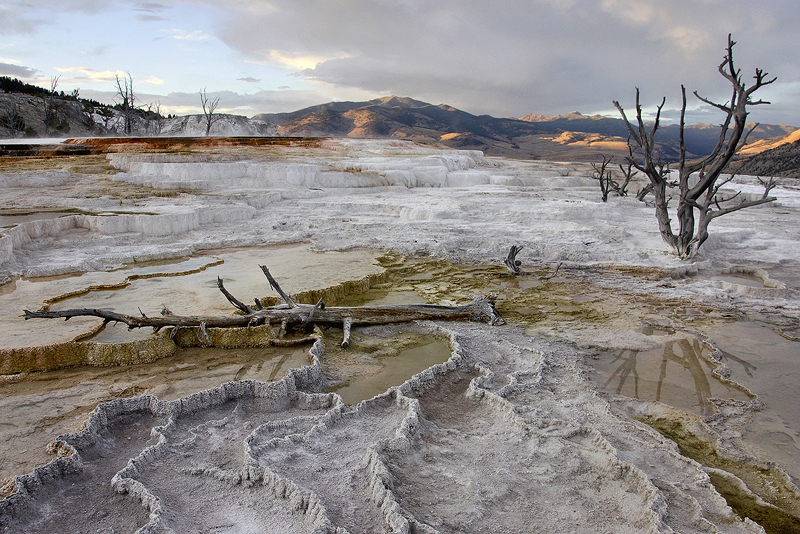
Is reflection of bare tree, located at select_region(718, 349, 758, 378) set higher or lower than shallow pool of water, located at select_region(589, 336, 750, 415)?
higher

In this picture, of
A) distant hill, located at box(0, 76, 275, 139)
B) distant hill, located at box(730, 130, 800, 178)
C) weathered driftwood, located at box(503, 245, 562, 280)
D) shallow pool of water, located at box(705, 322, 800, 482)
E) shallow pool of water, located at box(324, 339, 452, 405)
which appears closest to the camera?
shallow pool of water, located at box(705, 322, 800, 482)

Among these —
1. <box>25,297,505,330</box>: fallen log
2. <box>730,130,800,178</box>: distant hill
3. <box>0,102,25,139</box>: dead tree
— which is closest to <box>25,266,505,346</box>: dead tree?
<box>25,297,505,330</box>: fallen log

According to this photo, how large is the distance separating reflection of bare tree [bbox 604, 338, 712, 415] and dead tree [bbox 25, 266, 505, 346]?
3.96 ft

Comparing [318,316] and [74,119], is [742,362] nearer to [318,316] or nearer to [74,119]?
[318,316]

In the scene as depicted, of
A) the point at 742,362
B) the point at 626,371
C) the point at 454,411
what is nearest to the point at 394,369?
the point at 454,411

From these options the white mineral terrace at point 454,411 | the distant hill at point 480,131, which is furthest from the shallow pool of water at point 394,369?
the distant hill at point 480,131

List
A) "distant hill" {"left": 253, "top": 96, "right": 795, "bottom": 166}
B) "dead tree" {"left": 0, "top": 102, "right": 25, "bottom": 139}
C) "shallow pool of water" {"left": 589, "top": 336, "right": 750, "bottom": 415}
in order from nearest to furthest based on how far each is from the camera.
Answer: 1. "shallow pool of water" {"left": 589, "top": 336, "right": 750, "bottom": 415}
2. "dead tree" {"left": 0, "top": 102, "right": 25, "bottom": 139}
3. "distant hill" {"left": 253, "top": 96, "right": 795, "bottom": 166}

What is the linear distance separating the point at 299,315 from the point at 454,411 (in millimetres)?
1812

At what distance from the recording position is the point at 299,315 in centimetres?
445

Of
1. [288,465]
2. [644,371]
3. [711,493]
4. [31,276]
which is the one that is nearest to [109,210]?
[31,276]

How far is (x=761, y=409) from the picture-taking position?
10.5 feet

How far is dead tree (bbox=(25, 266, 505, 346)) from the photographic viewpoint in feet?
13.8

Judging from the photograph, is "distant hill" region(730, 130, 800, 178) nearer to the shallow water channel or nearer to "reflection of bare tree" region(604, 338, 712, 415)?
the shallow water channel

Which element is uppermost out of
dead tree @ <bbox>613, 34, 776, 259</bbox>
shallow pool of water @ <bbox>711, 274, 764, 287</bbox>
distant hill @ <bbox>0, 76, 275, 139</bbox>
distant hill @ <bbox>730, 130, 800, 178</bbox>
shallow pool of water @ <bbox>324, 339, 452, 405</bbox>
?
distant hill @ <bbox>0, 76, 275, 139</bbox>
